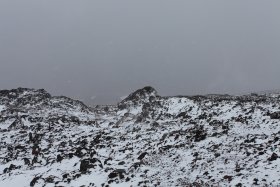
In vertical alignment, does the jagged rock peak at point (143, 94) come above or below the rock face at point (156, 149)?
above

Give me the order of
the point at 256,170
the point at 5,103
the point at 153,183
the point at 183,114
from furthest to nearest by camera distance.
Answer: the point at 5,103 < the point at 183,114 < the point at 153,183 < the point at 256,170

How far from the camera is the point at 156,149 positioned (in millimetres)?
22766

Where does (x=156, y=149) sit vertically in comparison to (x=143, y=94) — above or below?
below

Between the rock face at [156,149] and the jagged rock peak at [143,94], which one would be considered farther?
the jagged rock peak at [143,94]

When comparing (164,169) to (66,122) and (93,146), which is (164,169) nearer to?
(93,146)

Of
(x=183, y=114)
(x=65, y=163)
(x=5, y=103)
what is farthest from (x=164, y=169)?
(x=5, y=103)

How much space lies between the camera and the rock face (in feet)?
55.3

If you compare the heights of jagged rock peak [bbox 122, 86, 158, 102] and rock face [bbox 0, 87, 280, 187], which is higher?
jagged rock peak [bbox 122, 86, 158, 102]

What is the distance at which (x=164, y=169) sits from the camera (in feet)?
61.7

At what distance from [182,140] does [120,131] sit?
31.7 ft

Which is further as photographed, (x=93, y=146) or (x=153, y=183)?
(x=93, y=146)

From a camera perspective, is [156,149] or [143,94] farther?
[143,94]

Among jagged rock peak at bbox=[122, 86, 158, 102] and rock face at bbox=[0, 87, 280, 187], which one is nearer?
rock face at bbox=[0, 87, 280, 187]

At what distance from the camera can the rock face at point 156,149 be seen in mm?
16844
